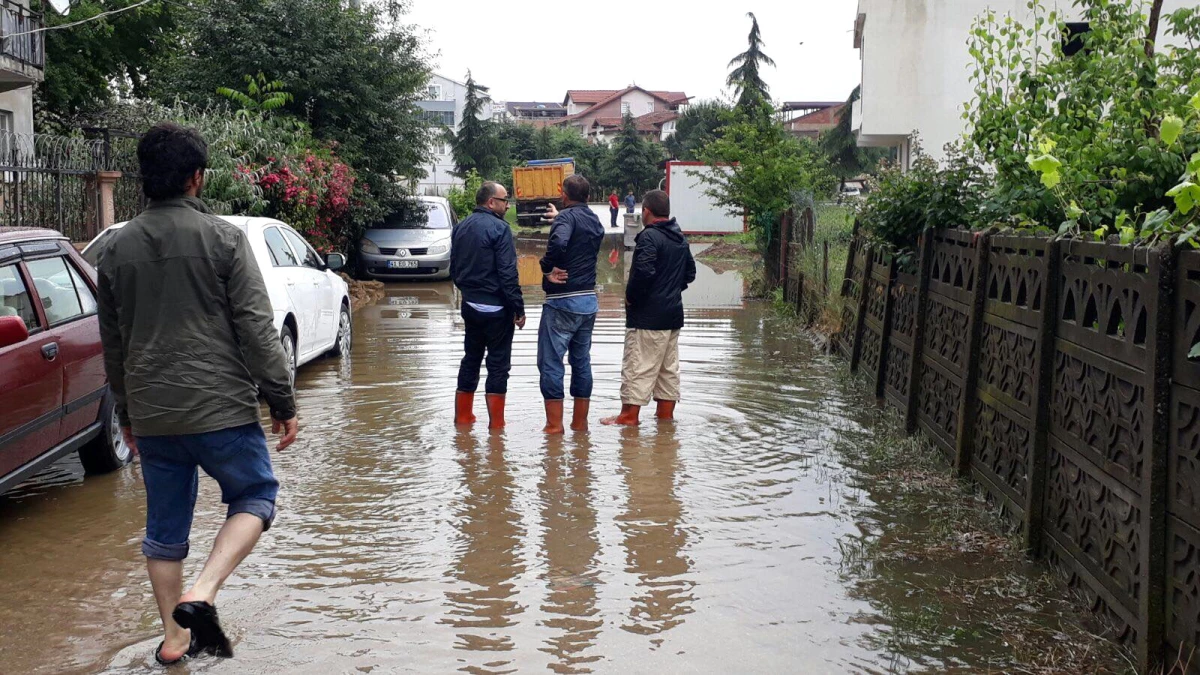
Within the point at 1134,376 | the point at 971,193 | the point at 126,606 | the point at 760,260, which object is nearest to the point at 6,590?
the point at 126,606

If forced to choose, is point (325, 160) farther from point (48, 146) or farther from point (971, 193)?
point (971, 193)

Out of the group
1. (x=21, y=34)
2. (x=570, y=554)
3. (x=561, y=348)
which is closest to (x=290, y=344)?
(x=561, y=348)

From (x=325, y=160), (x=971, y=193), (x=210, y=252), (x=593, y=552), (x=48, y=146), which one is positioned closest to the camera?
(x=210, y=252)

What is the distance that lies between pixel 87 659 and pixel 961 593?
3.74 meters

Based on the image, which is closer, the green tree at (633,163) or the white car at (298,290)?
the white car at (298,290)

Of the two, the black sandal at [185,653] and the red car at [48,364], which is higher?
the red car at [48,364]

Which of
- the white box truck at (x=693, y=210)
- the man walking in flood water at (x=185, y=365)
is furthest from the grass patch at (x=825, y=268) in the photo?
the white box truck at (x=693, y=210)

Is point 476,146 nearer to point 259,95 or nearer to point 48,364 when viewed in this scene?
point 259,95

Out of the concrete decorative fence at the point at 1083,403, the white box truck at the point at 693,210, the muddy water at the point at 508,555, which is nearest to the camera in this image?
the concrete decorative fence at the point at 1083,403

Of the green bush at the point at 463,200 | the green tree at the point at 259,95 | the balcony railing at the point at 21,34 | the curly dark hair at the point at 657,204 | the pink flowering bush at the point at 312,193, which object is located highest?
the balcony railing at the point at 21,34

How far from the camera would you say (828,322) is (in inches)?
576

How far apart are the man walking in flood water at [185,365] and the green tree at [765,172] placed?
18.7m

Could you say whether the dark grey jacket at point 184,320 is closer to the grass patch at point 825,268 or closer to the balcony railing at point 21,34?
the grass patch at point 825,268

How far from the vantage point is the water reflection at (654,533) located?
17.3ft
